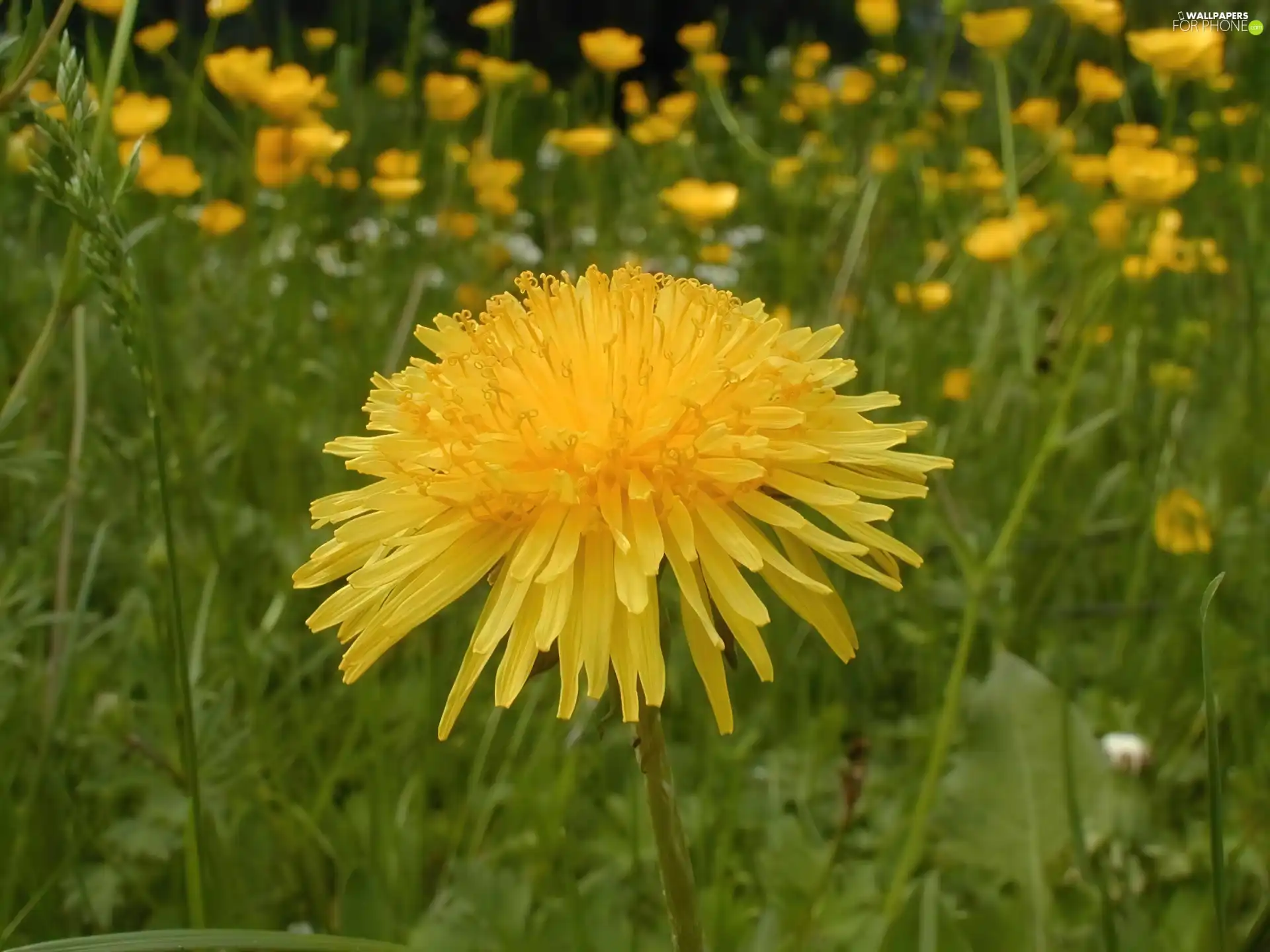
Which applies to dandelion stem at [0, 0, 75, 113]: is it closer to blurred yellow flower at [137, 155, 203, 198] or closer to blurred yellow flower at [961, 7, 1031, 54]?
blurred yellow flower at [961, 7, 1031, 54]

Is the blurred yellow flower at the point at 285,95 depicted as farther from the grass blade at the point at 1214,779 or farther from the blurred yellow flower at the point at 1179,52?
the grass blade at the point at 1214,779

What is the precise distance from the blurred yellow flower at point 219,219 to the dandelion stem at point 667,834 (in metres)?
1.92

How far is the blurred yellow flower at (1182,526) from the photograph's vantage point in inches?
50.0

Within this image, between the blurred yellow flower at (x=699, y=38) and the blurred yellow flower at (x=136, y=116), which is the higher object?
the blurred yellow flower at (x=699, y=38)

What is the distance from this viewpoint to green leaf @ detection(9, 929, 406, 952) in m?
0.50

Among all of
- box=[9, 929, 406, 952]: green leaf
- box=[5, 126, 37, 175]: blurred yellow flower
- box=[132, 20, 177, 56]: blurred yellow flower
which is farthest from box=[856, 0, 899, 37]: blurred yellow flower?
box=[9, 929, 406, 952]: green leaf

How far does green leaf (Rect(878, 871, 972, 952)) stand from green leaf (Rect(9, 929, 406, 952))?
323 mm

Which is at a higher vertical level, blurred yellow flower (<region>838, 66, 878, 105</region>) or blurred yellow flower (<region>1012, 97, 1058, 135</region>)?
blurred yellow flower (<region>838, 66, 878, 105</region>)

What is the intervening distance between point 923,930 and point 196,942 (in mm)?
425

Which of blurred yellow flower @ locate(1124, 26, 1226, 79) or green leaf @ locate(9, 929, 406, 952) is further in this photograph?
blurred yellow flower @ locate(1124, 26, 1226, 79)

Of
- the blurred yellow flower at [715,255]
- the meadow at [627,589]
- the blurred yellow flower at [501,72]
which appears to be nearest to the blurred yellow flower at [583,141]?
the meadow at [627,589]

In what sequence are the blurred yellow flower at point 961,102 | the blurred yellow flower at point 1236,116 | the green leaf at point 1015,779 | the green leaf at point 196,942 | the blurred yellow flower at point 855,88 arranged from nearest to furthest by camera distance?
1. the green leaf at point 196,942
2. the green leaf at point 1015,779
3. the blurred yellow flower at point 1236,116
4. the blurred yellow flower at point 961,102
5. the blurred yellow flower at point 855,88

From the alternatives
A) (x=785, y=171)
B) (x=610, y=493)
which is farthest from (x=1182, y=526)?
(x=785, y=171)

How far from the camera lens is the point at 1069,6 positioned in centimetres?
165
